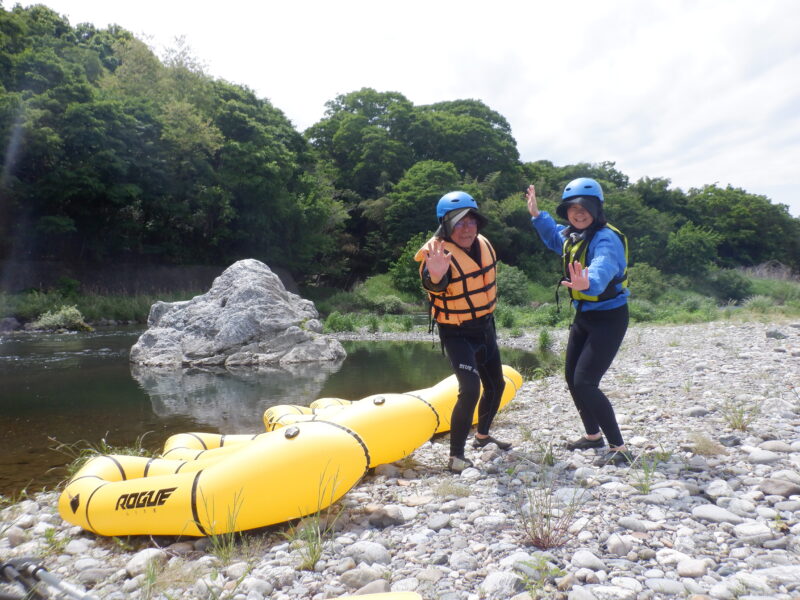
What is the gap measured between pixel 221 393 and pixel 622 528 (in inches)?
321

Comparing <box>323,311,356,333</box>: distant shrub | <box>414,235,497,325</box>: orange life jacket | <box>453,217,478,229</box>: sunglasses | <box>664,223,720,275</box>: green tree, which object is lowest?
<box>323,311,356,333</box>: distant shrub

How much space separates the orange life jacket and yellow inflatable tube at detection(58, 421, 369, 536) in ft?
3.97

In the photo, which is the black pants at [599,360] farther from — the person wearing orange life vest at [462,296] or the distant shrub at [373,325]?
the distant shrub at [373,325]

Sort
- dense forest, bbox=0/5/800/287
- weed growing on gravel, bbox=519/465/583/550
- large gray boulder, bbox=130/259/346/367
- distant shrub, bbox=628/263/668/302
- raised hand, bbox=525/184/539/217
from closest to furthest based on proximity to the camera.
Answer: weed growing on gravel, bbox=519/465/583/550 → raised hand, bbox=525/184/539/217 → large gray boulder, bbox=130/259/346/367 → dense forest, bbox=0/5/800/287 → distant shrub, bbox=628/263/668/302

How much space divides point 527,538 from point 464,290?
1.82 meters

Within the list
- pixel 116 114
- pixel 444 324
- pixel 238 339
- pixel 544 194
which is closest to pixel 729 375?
pixel 444 324

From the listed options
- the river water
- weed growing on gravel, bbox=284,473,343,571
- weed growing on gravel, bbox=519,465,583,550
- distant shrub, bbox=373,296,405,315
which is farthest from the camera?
distant shrub, bbox=373,296,405,315

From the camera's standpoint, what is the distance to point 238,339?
1370 centimetres

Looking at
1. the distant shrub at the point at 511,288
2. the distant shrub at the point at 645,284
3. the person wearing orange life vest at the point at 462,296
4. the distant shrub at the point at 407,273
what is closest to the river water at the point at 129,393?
the person wearing orange life vest at the point at 462,296

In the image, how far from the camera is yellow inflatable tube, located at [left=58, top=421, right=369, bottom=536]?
3332mm

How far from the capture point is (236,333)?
1373 centimetres

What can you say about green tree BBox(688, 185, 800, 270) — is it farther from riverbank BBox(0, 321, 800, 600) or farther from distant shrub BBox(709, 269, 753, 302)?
riverbank BBox(0, 321, 800, 600)

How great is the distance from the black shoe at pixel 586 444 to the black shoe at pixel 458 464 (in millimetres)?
848

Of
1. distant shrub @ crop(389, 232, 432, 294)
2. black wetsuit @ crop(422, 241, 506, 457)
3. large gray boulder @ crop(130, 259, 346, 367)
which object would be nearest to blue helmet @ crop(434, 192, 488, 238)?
black wetsuit @ crop(422, 241, 506, 457)
